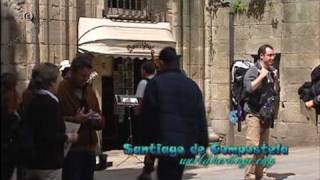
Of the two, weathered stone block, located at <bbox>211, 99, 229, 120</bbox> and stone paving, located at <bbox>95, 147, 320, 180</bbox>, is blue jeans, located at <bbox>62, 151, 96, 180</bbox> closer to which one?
stone paving, located at <bbox>95, 147, 320, 180</bbox>

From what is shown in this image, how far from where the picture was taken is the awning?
46.8ft

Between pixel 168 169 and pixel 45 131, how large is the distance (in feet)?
4.64

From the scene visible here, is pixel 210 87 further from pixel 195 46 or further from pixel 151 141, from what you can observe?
pixel 151 141

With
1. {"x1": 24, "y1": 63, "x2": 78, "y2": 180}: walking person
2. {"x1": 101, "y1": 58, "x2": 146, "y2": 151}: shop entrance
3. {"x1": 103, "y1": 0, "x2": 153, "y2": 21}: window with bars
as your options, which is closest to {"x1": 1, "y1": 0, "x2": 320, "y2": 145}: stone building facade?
{"x1": 103, "y1": 0, "x2": 153, "y2": 21}: window with bars

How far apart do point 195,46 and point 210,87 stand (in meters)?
1.04

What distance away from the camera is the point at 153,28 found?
15461 mm

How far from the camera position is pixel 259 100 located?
33.7ft

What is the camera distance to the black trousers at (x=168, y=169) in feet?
24.2

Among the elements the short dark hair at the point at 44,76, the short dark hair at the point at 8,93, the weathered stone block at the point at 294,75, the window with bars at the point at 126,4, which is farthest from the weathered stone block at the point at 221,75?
the short dark hair at the point at 8,93

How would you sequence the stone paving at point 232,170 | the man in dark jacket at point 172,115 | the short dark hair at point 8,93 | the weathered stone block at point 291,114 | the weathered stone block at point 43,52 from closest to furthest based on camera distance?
the short dark hair at point 8,93 < the man in dark jacket at point 172,115 < the stone paving at point 232,170 < the weathered stone block at point 43,52 < the weathered stone block at point 291,114

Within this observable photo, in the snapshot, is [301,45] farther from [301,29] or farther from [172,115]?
[172,115]

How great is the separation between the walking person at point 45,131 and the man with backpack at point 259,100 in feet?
13.3

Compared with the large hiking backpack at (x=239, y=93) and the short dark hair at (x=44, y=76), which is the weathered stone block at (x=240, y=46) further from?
the short dark hair at (x=44, y=76)

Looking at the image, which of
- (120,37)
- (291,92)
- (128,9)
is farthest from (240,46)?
(120,37)
